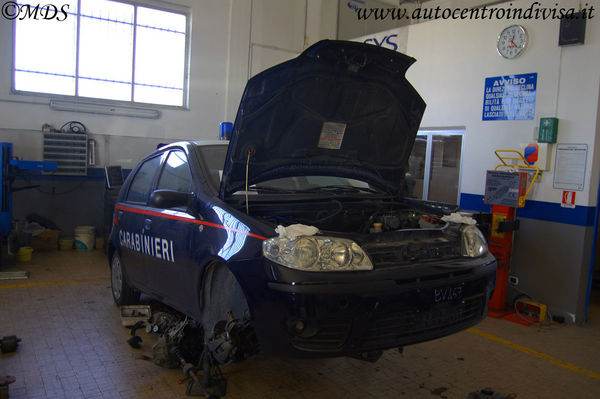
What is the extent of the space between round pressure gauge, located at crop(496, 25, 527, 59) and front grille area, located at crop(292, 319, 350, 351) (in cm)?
454

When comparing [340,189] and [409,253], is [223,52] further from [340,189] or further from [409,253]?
[409,253]

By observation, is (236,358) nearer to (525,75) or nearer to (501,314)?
(501,314)

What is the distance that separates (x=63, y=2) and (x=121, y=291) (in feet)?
18.2

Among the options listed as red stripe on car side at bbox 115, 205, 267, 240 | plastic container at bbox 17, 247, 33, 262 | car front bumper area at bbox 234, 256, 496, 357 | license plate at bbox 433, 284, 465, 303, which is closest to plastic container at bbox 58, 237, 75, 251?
plastic container at bbox 17, 247, 33, 262

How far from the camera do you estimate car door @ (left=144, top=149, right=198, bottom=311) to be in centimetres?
322

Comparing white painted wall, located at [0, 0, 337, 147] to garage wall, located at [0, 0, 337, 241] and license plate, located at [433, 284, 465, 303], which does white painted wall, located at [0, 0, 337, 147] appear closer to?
garage wall, located at [0, 0, 337, 241]

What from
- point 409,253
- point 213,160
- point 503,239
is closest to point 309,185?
point 213,160

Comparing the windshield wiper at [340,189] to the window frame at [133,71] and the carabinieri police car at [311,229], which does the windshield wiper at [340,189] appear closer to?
the carabinieri police car at [311,229]

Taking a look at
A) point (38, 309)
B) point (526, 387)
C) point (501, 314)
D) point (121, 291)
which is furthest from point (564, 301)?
point (38, 309)

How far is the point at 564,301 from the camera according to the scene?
16.9 ft

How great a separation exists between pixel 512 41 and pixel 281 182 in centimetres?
373

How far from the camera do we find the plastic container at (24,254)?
6.62 meters

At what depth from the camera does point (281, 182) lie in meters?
3.53

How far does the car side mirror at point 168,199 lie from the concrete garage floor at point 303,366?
46.0 inches
